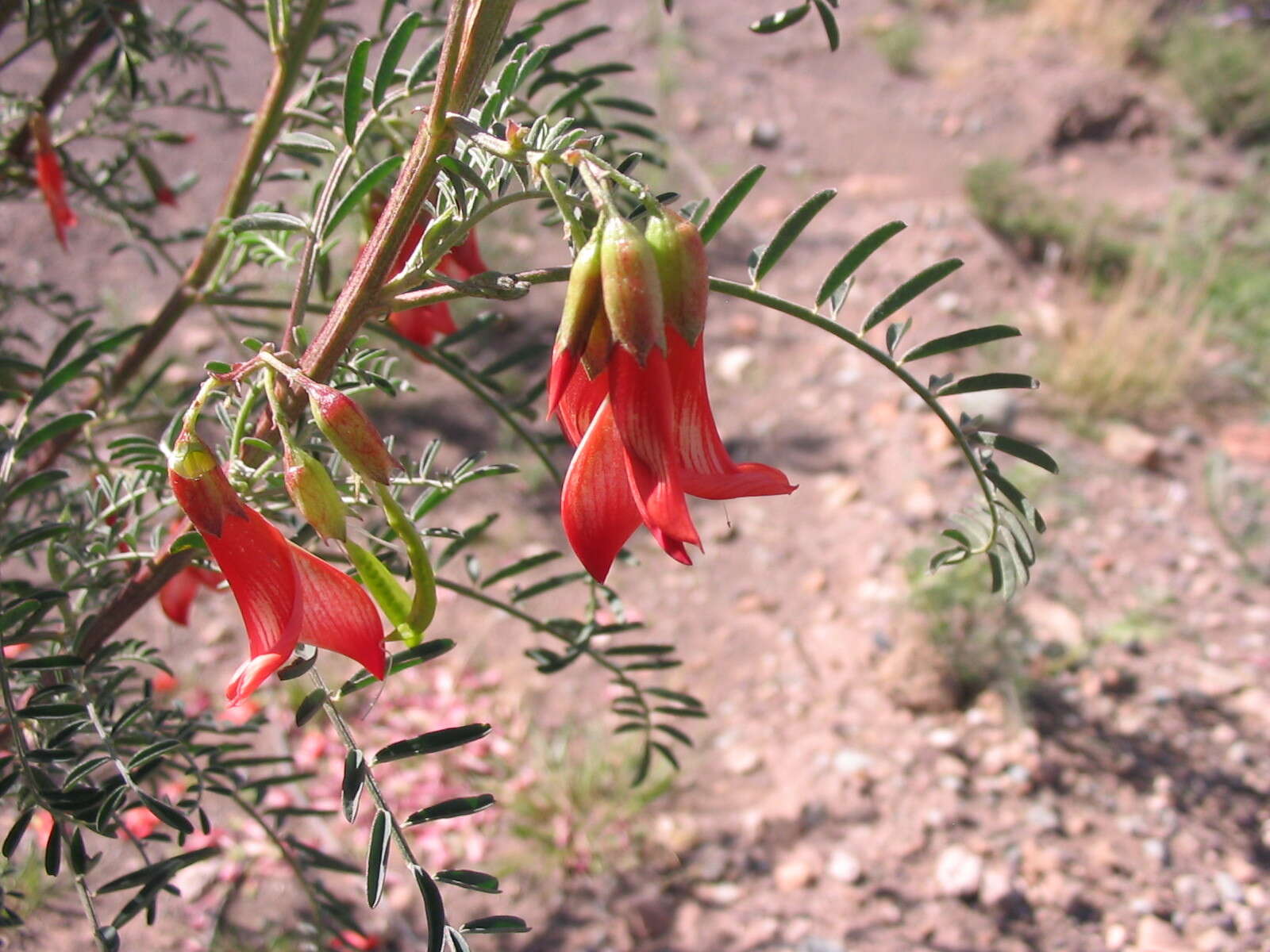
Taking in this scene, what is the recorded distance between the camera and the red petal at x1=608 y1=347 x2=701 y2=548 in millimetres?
441

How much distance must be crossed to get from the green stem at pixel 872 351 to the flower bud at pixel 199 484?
26 cm

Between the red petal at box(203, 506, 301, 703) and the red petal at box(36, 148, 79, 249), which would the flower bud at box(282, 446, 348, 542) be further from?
the red petal at box(36, 148, 79, 249)

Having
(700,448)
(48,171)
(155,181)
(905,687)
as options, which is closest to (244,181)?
(48,171)

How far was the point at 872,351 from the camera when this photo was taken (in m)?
0.57

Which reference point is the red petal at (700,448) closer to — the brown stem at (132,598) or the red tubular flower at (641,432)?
the red tubular flower at (641,432)

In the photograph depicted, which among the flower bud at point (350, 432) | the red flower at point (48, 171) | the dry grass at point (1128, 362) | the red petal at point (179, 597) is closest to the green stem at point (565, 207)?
the flower bud at point (350, 432)

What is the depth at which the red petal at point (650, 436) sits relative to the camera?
441mm

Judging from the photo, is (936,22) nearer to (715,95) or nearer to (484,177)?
(715,95)

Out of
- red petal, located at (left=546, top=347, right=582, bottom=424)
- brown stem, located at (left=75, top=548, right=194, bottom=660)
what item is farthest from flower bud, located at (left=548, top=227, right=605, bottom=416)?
brown stem, located at (left=75, top=548, right=194, bottom=660)

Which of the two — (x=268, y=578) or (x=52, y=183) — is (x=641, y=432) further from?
(x=52, y=183)

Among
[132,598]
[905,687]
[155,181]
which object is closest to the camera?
[132,598]

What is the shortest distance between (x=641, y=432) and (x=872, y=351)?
185 millimetres

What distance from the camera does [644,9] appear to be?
13.9 ft

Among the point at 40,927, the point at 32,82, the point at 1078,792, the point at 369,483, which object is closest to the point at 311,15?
the point at 369,483
